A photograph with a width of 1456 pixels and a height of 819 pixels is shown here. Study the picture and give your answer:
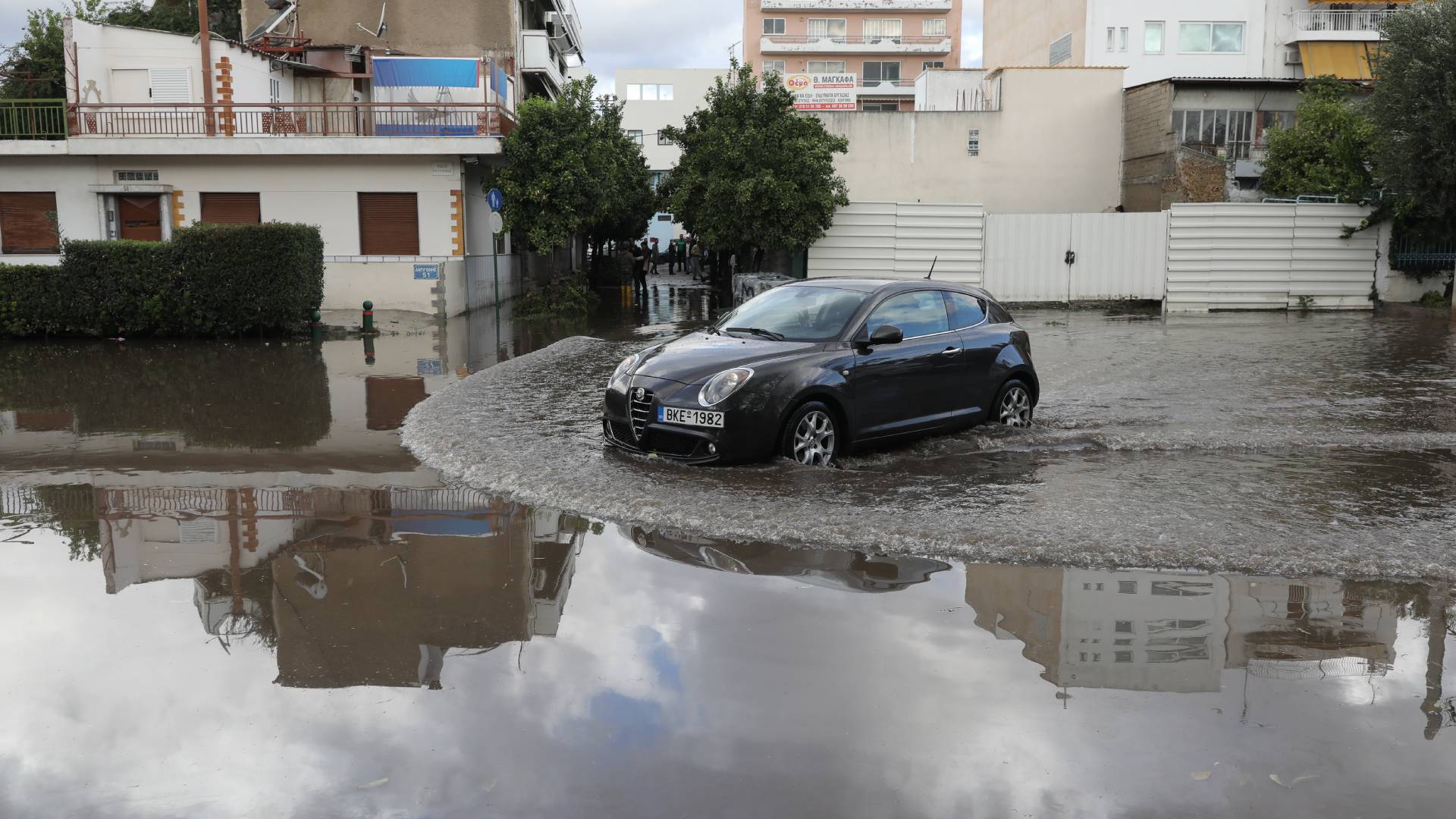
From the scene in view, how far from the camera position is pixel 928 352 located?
9.44 meters

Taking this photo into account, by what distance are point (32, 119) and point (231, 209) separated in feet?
16.7

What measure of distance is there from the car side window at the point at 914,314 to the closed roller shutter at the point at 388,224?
59.5ft

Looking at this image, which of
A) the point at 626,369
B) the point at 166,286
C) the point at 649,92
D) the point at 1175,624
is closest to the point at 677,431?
the point at 626,369

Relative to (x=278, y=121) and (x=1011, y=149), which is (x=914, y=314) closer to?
(x=278, y=121)

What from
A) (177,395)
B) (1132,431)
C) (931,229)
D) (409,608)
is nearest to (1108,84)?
(931,229)

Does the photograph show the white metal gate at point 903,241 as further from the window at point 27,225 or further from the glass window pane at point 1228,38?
the glass window pane at point 1228,38

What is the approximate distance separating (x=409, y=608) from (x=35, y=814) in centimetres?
208

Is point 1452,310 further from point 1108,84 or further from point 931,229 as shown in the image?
point 1108,84

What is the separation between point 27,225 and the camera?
25156 millimetres

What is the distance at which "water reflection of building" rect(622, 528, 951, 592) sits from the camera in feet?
20.0

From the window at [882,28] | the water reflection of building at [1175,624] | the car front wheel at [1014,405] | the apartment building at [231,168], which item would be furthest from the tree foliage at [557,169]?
the window at [882,28]

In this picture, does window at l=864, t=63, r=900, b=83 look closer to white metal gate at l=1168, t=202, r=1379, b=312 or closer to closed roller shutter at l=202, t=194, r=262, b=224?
white metal gate at l=1168, t=202, r=1379, b=312

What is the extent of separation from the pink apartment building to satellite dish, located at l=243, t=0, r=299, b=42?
41.7 metres

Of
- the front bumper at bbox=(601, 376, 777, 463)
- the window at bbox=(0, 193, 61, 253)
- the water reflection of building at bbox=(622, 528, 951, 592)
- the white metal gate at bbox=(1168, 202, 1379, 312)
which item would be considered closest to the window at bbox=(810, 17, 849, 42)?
the white metal gate at bbox=(1168, 202, 1379, 312)
